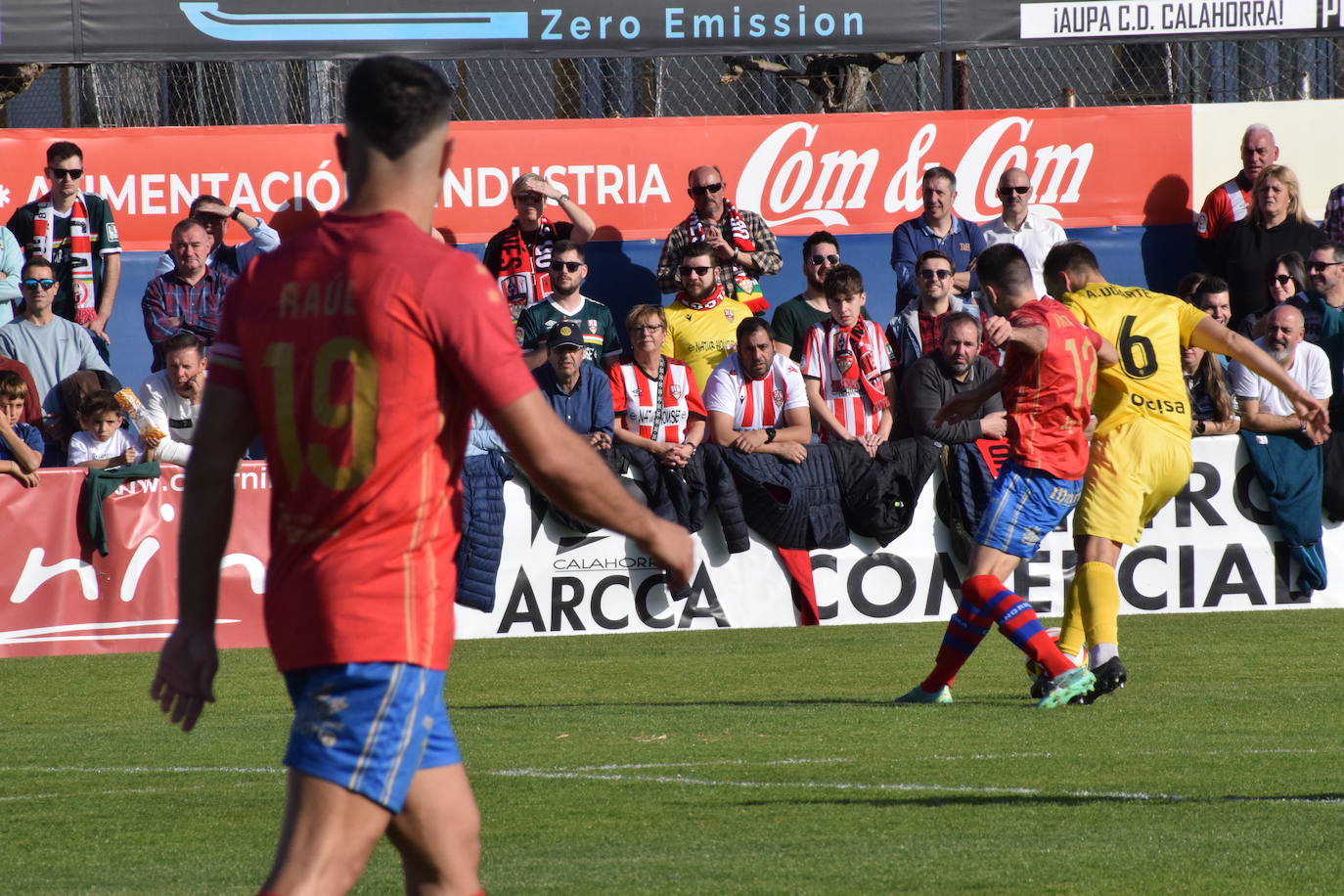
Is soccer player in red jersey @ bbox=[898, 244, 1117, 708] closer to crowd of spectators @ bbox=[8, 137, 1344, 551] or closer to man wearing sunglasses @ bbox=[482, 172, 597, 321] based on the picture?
crowd of spectators @ bbox=[8, 137, 1344, 551]

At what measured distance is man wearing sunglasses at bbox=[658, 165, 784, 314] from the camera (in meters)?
14.6

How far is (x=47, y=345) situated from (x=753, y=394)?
5.12m

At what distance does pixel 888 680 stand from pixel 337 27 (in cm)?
765

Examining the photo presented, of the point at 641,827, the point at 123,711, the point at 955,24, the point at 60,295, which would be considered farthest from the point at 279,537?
the point at 955,24

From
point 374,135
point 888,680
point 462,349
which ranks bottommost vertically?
point 888,680

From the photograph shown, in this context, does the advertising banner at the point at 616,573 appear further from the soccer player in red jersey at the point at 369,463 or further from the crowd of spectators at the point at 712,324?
the soccer player in red jersey at the point at 369,463

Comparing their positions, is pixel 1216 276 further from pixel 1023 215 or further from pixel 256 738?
pixel 256 738

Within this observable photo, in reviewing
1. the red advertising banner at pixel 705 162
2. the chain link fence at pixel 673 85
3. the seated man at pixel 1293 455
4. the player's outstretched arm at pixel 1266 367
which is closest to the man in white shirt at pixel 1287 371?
the seated man at pixel 1293 455

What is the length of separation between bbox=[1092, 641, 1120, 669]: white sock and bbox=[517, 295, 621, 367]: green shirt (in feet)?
17.9

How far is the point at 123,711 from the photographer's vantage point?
10.1 m

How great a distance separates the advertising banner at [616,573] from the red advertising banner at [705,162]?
10.7ft

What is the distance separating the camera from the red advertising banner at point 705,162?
1545 centimetres

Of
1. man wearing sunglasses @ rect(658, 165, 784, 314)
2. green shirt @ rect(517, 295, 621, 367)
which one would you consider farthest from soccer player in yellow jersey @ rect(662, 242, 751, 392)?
green shirt @ rect(517, 295, 621, 367)

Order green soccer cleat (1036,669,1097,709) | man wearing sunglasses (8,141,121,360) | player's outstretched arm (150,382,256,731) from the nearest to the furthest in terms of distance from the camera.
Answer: player's outstretched arm (150,382,256,731)
green soccer cleat (1036,669,1097,709)
man wearing sunglasses (8,141,121,360)
